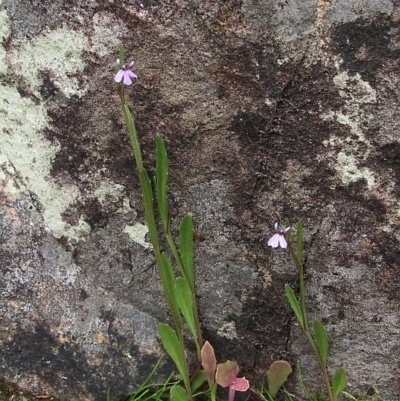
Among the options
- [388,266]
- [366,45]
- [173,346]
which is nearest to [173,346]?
[173,346]

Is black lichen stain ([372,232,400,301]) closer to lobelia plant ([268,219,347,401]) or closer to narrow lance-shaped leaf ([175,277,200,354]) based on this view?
lobelia plant ([268,219,347,401])

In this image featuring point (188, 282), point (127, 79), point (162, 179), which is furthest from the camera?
point (188, 282)

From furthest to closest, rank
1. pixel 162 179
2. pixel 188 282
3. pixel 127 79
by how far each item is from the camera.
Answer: pixel 188 282 → pixel 162 179 → pixel 127 79

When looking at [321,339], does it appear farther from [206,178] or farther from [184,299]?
[206,178]

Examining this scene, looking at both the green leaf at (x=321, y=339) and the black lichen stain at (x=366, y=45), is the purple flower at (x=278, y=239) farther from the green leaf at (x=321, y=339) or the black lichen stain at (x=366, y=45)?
the black lichen stain at (x=366, y=45)

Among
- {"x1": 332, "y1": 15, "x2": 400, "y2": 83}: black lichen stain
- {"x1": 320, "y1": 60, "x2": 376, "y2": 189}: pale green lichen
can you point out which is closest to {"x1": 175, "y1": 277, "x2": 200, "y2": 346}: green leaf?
{"x1": 320, "y1": 60, "x2": 376, "y2": 189}: pale green lichen

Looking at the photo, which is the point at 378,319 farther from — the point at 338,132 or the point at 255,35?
the point at 255,35

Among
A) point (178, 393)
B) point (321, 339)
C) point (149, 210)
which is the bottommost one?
point (178, 393)
